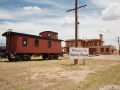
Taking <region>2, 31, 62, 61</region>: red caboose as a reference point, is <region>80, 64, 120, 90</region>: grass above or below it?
below

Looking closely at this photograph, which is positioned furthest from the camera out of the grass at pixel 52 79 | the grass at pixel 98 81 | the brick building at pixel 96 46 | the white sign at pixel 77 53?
the brick building at pixel 96 46

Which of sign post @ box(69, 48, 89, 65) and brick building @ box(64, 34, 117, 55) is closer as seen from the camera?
sign post @ box(69, 48, 89, 65)

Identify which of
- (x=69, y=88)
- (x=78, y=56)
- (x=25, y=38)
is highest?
(x=25, y=38)

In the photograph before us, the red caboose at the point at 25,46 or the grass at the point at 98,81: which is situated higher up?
the red caboose at the point at 25,46

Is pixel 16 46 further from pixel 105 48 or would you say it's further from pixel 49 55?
pixel 105 48

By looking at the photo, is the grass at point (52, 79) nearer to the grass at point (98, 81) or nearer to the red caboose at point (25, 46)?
the grass at point (98, 81)

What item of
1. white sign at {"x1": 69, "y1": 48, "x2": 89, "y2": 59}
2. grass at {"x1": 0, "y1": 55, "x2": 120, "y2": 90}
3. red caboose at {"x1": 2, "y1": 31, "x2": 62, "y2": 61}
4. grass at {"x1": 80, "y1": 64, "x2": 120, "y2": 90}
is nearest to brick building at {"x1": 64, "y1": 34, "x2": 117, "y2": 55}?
red caboose at {"x1": 2, "y1": 31, "x2": 62, "y2": 61}

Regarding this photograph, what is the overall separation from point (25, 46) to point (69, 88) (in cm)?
1715

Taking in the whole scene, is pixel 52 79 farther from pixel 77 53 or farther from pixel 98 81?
pixel 77 53

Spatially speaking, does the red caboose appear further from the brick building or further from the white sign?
the brick building

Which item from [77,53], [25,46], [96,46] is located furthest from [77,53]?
[96,46]

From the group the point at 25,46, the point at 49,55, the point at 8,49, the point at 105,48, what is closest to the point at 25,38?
the point at 25,46

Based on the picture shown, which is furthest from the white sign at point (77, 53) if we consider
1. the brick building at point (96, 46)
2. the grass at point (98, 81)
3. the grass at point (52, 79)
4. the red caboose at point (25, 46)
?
the brick building at point (96, 46)

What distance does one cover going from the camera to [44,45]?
87.0ft
